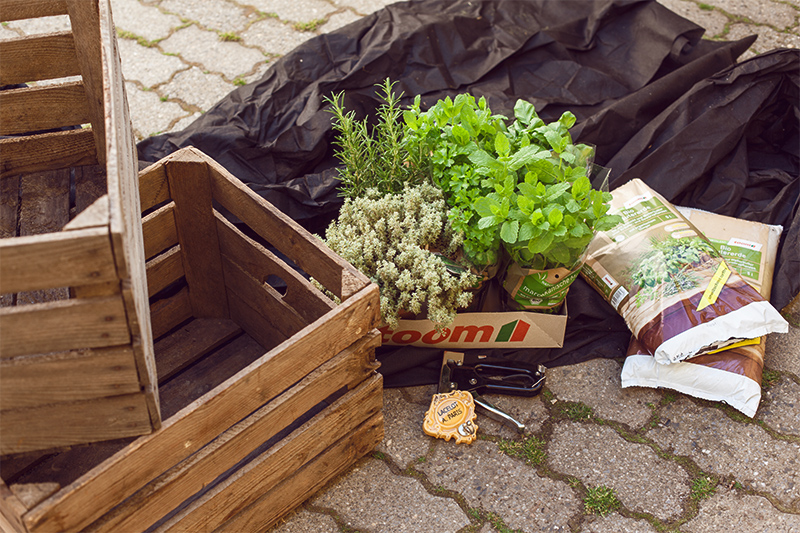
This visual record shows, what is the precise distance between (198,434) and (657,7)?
2775 mm

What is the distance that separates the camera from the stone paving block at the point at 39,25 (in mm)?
3607

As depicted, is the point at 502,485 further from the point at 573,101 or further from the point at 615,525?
the point at 573,101

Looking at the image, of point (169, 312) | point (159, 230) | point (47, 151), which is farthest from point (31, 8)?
point (169, 312)

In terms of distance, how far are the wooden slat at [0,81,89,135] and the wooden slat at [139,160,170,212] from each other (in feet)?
1.52

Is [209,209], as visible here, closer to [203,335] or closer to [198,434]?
[203,335]

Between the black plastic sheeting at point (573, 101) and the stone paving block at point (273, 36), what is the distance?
60 cm

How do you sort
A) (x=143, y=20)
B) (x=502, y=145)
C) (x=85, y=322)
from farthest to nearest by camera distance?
(x=143, y=20) < (x=502, y=145) < (x=85, y=322)

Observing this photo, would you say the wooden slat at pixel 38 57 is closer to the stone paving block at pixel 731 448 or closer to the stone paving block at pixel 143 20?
the stone paving block at pixel 143 20

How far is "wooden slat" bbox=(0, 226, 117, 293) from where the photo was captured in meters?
1.10

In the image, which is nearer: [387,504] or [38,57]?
[387,504]

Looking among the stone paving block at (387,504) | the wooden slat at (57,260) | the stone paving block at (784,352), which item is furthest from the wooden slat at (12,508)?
the stone paving block at (784,352)

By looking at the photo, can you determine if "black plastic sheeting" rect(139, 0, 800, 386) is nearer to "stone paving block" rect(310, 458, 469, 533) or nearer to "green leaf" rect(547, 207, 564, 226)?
"stone paving block" rect(310, 458, 469, 533)

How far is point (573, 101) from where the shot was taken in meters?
2.96

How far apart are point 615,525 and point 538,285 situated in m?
0.72
